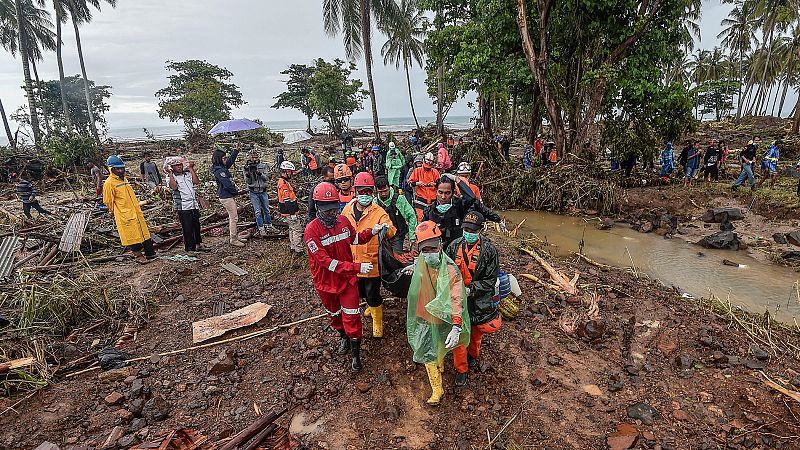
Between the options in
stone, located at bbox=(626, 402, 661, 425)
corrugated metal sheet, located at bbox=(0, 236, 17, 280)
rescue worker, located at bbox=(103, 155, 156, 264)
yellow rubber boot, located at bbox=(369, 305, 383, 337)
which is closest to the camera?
stone, located at bbox=(626, 402, 661, 425)

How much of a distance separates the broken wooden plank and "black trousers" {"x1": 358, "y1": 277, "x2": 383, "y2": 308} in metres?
2.90

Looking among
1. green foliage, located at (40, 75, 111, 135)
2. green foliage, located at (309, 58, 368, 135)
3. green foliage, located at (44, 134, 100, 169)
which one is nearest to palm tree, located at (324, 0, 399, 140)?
green foliage, located at (309, 58, 368, 135)

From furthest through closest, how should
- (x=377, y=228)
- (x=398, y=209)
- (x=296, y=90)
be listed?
1. (x=296, y=90)
2. (x=398, y=209)
3. (x=377, y=228)

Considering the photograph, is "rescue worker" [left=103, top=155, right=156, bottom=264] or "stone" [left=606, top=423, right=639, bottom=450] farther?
"rescue worker" [left=103, top=155, right=156, bottom=264]

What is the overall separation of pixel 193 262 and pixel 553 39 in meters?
11.7

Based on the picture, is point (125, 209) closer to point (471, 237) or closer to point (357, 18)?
point (471, 237)

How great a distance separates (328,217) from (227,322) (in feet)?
7.19

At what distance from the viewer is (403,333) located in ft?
13.2

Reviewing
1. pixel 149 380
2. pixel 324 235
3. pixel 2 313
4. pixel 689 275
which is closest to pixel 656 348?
pixel 689 275

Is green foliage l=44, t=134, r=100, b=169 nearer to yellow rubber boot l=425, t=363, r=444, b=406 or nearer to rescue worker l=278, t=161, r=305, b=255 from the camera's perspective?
rescue worker l=278, t=161, r=305, b=255

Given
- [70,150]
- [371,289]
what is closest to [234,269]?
[371,289]

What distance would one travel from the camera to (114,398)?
3.14 metres

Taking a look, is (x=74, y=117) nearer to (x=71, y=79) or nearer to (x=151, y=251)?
(x=71, y=79)

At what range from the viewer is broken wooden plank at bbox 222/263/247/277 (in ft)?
19.4
